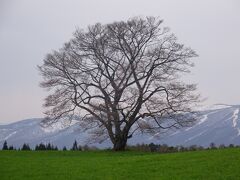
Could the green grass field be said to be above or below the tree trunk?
below

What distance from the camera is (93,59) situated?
1832 inches

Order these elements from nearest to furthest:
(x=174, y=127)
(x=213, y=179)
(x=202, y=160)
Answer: (x=213, y=179)
(x=202, y=160)
(x=174, y=127)

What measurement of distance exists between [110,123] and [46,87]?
301 inches

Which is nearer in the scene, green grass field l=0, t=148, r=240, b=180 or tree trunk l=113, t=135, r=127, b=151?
green grass field l=0, t=148, r=240, b=180

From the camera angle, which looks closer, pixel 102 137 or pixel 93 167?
pixel 93 167

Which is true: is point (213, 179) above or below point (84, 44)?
below

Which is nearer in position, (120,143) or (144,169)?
(144,169)

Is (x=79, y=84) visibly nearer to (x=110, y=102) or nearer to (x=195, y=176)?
(x=110, y=102)

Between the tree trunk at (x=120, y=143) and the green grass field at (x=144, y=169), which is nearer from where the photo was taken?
the green grass field at (x=144, y=169)

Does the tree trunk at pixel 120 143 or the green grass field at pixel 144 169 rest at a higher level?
the tree trunk at pixel 120 143

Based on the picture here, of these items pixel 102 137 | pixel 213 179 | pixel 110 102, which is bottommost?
pixel 213 179

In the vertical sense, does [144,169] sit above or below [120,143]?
below

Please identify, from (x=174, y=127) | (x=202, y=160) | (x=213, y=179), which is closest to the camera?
(x=213, y=179)

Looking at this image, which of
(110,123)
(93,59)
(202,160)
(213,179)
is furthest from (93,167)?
(93,59)
